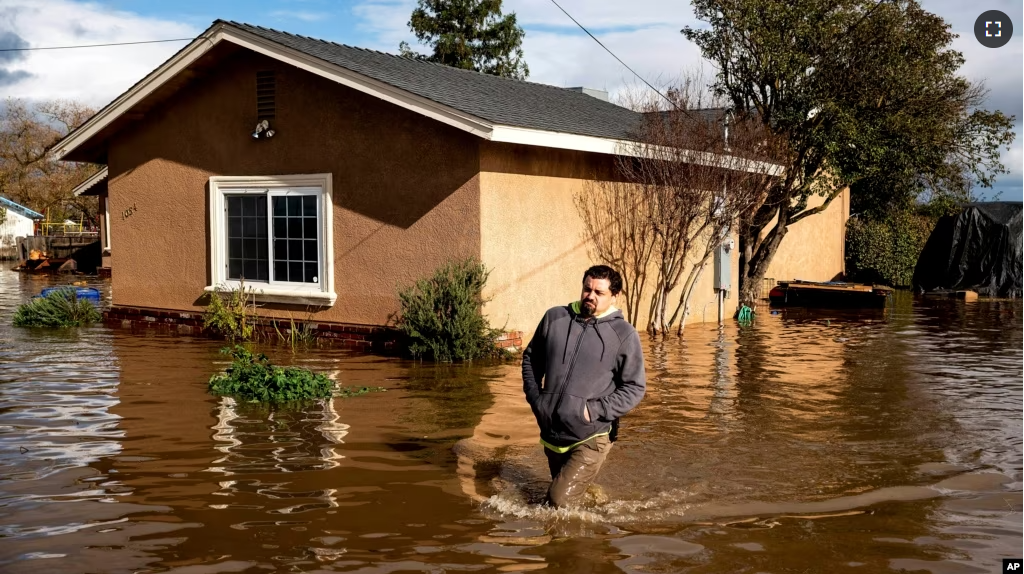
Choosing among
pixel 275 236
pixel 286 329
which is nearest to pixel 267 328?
pixel 286 329

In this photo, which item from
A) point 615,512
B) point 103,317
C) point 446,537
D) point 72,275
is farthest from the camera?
point 72,275

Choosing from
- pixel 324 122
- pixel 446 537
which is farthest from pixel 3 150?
pixel 446 537

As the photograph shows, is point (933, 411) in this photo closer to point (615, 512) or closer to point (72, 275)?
point (615, 512)

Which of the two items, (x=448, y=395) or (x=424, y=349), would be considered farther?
(x=424, y=349)

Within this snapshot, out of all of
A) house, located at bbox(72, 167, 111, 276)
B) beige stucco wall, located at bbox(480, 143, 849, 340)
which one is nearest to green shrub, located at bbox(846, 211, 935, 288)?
beige stucco wall, located at bbox(480, 143, 849, 340)

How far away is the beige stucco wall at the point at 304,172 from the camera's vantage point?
42.3 ft

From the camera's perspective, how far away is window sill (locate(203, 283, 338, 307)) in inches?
552

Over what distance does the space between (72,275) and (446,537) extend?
32847mm

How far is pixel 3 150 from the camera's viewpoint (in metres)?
57.1

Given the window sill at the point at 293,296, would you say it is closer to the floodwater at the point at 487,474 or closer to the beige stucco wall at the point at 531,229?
the floodwater at the point at 487,474

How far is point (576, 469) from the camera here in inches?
239

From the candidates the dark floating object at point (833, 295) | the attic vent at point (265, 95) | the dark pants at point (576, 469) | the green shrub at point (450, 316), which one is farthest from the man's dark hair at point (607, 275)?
the dark floating object at point (833, 295)

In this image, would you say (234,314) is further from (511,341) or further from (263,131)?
(511,341)

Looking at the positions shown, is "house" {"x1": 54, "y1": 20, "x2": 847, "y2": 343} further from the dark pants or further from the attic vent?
the dark pants
